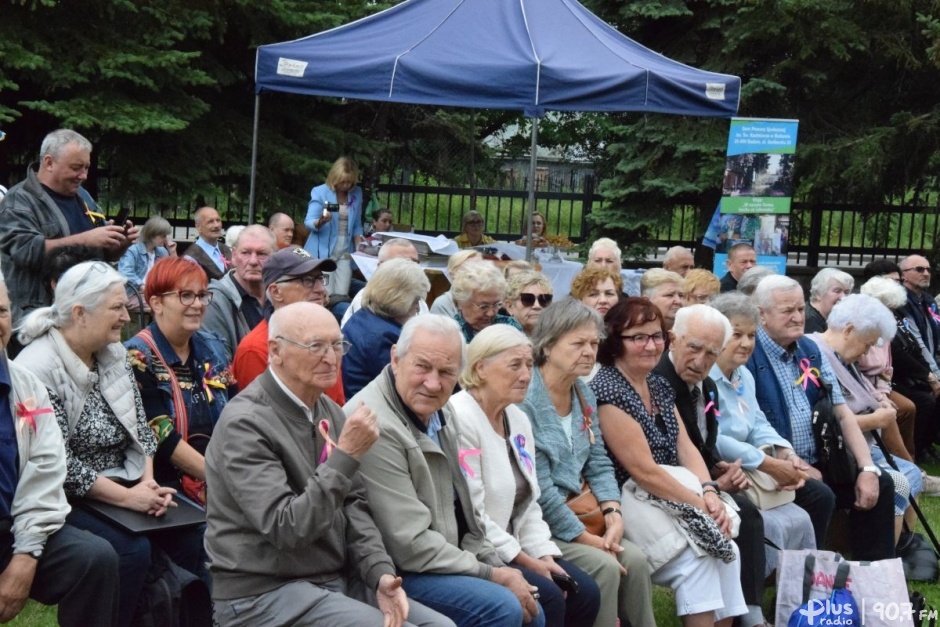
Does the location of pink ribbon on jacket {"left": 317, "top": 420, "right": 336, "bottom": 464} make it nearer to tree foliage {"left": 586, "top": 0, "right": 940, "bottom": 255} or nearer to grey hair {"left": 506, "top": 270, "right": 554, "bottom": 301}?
grey hair {"left": 506, "top": 270, "right": 554, "bottom": 301}

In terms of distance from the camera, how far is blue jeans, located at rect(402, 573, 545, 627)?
3.96 metres

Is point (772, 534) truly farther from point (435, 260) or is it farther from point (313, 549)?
point (435, 260)

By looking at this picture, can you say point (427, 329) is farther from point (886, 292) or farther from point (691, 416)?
point (886, 292)

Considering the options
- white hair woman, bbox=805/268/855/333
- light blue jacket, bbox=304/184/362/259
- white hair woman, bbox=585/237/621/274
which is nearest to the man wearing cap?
white hair woman, bbox=585/237/621/274

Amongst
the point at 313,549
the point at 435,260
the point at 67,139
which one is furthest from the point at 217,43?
the point at 313,549

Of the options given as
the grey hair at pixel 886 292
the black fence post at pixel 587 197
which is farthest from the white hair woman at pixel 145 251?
the black fence post at pixel 587 197

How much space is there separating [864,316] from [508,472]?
10.1 feet

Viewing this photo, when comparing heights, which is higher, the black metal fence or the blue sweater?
the black metal fence

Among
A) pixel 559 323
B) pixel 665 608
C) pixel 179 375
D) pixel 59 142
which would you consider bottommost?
pixel 665 608

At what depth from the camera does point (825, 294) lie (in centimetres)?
790

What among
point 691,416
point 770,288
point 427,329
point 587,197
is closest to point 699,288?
point 770,288

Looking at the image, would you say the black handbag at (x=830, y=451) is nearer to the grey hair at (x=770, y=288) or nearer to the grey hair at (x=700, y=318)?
the grey hair at (x=770, y=288)

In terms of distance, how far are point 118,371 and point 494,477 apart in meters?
1.42

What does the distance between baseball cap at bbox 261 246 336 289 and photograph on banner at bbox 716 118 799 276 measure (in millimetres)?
5490
